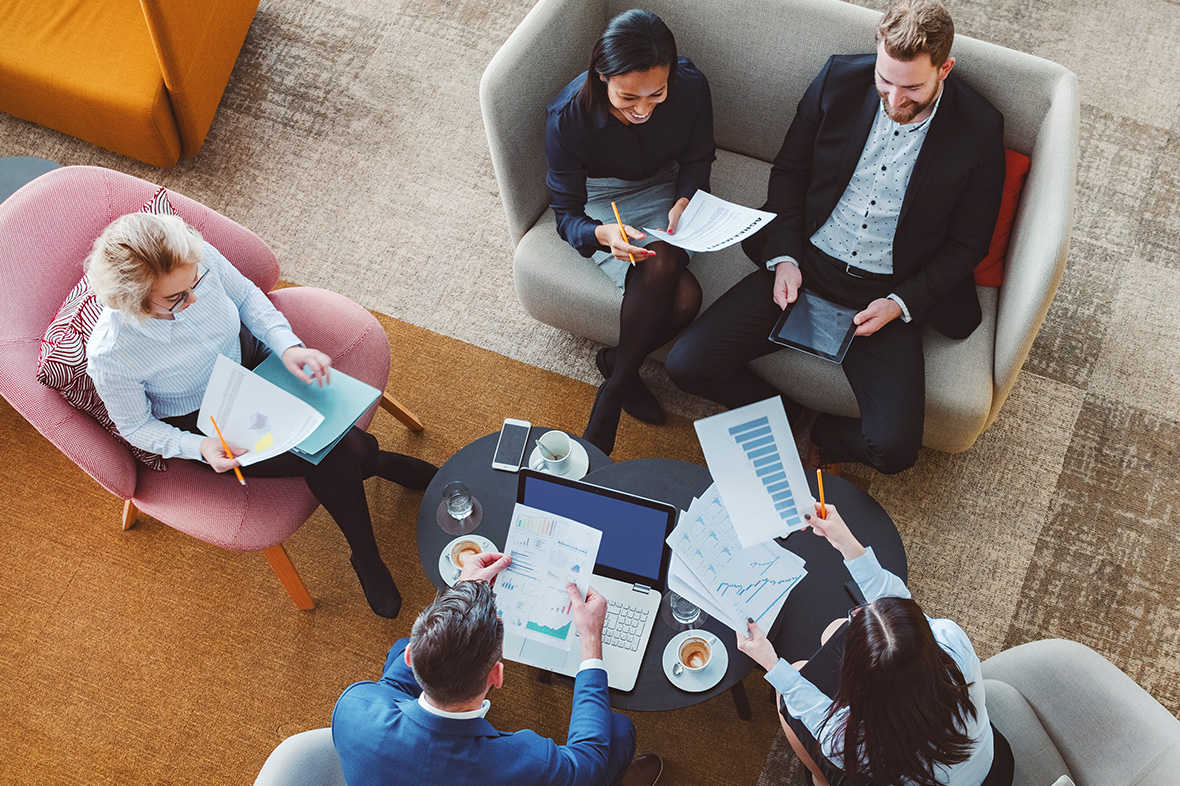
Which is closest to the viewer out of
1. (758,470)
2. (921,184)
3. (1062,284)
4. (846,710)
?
(846,710)

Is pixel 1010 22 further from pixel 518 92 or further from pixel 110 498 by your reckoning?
pixel 110 498

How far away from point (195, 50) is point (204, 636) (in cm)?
198

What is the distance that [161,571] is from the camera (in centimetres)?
270

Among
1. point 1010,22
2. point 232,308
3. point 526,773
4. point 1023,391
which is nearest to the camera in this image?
point 526,773

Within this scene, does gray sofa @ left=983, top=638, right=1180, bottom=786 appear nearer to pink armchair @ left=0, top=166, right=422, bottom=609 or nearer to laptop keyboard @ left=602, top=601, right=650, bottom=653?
laptop keyboard @ left=602, top=601, right=650, bottom=653

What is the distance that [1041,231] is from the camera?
7.48ft

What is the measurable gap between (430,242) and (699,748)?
6.16 feet

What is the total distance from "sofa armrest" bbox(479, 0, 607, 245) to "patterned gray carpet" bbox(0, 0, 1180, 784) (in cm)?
57

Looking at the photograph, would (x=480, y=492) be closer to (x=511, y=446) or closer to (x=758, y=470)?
(x=511, y=446)

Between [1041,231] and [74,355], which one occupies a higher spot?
[1041,231]

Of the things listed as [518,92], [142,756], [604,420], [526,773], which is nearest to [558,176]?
[518,92]

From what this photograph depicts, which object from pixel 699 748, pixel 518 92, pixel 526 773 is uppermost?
pixel 518 92

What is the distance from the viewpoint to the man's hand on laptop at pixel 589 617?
190 cm

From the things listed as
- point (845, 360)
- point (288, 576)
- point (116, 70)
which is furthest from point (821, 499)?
point (116, 70)
